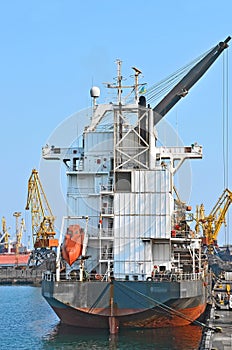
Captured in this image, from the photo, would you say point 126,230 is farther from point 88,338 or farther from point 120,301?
point 88,338

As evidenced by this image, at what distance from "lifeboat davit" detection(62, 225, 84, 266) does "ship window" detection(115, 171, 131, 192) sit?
3.18 metres

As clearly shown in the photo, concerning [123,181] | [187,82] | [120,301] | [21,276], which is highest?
[187,82]

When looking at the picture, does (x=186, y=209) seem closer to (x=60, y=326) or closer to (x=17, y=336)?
(x=60, y=326)

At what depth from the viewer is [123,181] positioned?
109 ft

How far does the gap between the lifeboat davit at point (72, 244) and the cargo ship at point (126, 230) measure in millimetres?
52

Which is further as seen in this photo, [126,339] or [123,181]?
[123,181]

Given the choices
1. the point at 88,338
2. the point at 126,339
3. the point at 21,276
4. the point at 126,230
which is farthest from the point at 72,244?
the point at 21,276

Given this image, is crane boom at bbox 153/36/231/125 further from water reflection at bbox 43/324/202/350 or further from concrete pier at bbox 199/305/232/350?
water reflection at bbox 43/324/202/350

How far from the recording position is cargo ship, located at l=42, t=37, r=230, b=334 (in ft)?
96.6

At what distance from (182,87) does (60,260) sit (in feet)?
Result: 43.0

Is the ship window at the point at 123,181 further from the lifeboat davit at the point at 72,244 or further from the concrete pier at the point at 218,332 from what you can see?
the concrete pier at the point at 218,332

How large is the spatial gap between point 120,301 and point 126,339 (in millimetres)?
1817

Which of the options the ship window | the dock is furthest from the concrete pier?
the dock

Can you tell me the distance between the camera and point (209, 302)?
127ft
